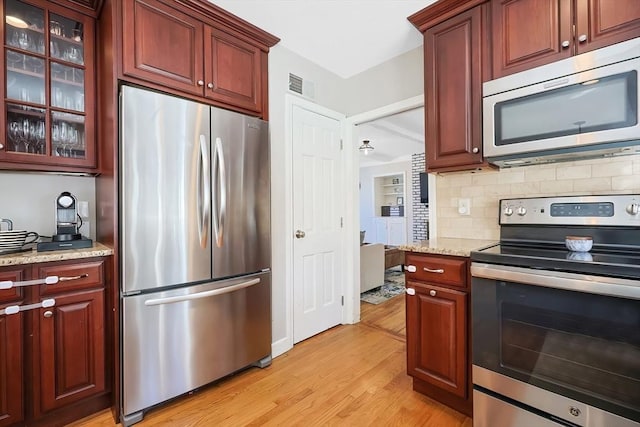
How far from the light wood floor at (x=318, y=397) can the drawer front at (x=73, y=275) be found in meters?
0.78

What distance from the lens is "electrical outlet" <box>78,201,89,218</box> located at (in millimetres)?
2055

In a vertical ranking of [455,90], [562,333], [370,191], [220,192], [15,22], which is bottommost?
[562,333]

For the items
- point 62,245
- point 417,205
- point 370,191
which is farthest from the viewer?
point 370,191

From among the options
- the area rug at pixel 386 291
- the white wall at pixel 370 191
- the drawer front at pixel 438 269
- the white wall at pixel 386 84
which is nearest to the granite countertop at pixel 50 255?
the drawer front at pixel 438 269

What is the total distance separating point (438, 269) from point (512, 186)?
0.78 meters

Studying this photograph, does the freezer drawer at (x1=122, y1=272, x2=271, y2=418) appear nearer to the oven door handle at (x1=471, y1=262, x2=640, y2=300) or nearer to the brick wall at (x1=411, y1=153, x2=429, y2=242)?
the oven door handle at (x1=471, y1=262, x2=640, y2=300)

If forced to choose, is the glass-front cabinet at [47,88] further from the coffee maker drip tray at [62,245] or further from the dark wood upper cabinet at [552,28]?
the dark wood upper cabinet at [552,28]

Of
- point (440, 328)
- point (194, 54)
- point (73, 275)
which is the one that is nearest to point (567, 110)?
point (440, 328)

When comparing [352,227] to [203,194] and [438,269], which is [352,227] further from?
[203,194]

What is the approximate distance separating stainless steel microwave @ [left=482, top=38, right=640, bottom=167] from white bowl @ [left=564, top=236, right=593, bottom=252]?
0.44 m

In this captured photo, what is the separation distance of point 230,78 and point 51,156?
1225 millimetres

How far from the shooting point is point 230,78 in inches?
83.4

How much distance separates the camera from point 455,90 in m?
1.88

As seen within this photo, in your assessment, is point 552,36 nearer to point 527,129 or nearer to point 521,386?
point 527,129
